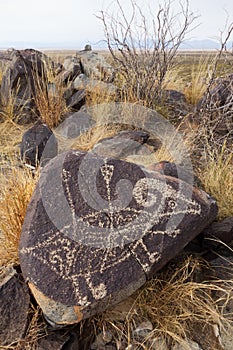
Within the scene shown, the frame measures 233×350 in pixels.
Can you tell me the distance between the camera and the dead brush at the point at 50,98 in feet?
14.9

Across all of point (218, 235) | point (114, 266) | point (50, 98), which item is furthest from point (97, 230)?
point (50, 98)

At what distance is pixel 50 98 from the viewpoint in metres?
4.62

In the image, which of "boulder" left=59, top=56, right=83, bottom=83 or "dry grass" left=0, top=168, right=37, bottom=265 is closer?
"dry grass" left=0, top=168, right=37, bottom=265

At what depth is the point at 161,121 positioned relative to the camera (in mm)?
4414

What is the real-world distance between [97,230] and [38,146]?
1.86m

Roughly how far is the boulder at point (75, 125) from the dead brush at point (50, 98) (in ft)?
0.51

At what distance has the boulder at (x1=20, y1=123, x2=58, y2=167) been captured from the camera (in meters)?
3.59

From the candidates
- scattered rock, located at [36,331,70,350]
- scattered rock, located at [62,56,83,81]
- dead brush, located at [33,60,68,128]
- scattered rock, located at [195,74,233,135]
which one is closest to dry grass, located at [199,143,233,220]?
scattered rock, located at [195,74,233,135]

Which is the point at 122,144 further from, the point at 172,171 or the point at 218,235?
the point at 218,235

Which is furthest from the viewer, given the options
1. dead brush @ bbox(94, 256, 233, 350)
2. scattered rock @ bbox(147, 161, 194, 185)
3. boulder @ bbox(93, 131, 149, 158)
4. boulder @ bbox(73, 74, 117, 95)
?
boulder @ bbox(73, 74, 117, 95)

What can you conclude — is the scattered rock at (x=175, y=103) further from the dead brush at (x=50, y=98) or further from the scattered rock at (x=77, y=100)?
the dead brush at (x=50, y=98)

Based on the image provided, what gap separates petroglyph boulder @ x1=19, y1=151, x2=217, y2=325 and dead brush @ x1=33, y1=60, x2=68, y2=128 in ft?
8.14

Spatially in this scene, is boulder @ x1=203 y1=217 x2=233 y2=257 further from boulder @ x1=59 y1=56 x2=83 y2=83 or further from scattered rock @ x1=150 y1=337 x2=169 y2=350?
boulder @ x1=59 y1=56 x2=83 y2=83

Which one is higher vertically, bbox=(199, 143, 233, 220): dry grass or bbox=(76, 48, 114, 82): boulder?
bbox=(76, 48, 114, 82): boulder
